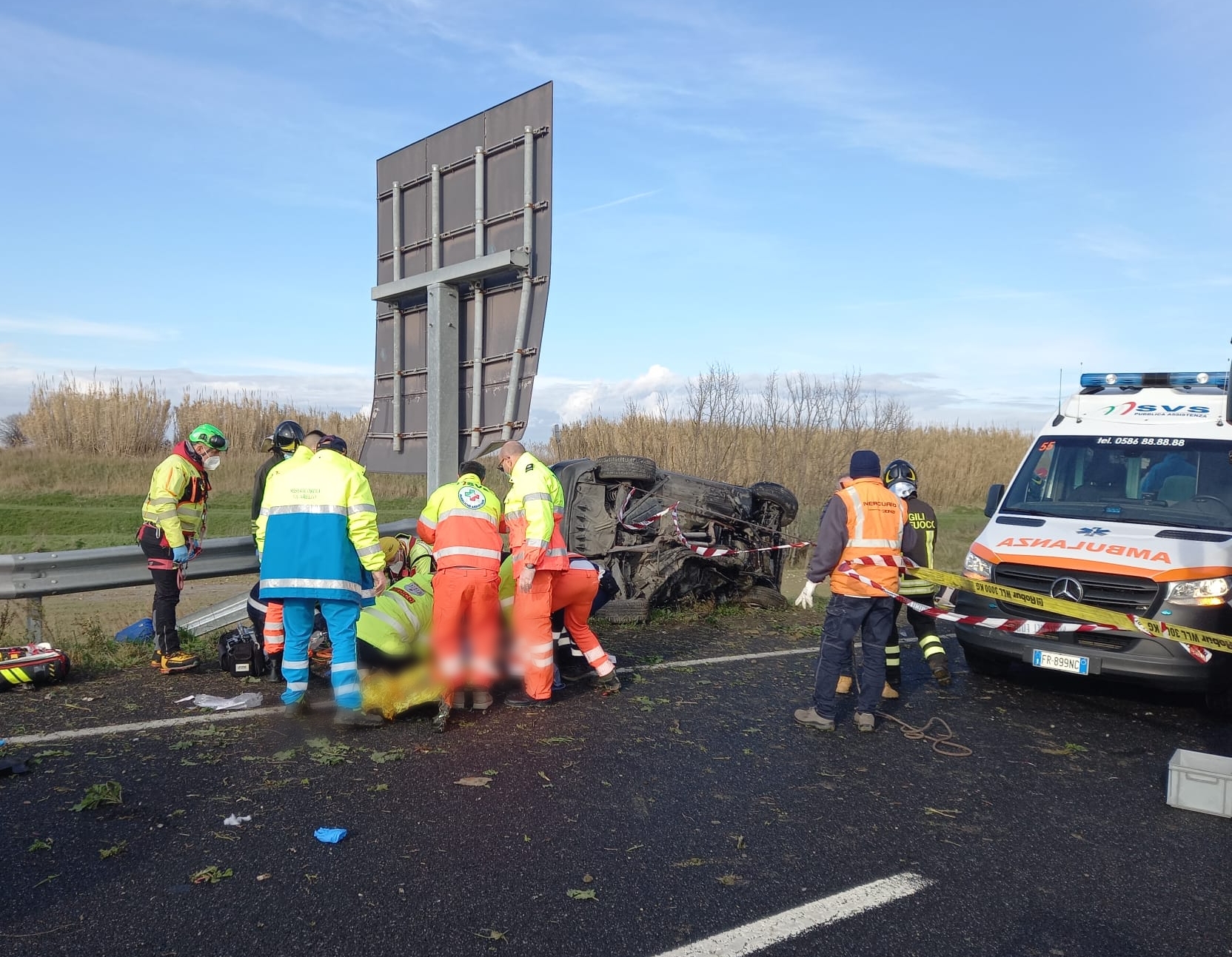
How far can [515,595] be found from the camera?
653 centimetres

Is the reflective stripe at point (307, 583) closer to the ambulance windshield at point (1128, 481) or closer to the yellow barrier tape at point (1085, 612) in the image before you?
the yellow barrier tape at point (1085, 612)

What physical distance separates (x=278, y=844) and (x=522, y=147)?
18.3 feet

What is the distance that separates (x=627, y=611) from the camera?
383 inches

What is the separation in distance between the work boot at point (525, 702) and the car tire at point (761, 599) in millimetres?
4809

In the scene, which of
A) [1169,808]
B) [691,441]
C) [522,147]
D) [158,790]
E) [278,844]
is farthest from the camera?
[691,441]

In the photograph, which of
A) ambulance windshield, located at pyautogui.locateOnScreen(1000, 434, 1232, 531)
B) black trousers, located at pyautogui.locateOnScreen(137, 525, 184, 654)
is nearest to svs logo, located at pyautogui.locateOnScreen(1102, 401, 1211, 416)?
ambulance windshield, located at pyautogui.locateOnScreen(1000, 434, 1232, 531)

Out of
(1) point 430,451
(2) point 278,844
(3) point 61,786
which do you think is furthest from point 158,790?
(1) point 430,451

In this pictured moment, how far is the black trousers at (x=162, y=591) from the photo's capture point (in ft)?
23.3

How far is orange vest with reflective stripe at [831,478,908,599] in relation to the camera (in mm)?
6125

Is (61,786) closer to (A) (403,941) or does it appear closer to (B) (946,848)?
(A) (403,941)

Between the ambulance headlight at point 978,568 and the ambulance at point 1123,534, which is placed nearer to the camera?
the ambulance at point 1123,534

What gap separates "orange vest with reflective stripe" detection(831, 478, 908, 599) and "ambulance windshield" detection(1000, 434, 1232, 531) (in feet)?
7.33


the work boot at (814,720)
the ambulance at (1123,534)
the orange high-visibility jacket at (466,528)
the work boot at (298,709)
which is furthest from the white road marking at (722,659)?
the work boot at (298,709)

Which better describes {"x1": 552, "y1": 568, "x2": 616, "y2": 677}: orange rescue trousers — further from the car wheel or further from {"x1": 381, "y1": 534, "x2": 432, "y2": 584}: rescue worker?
the car wheel
